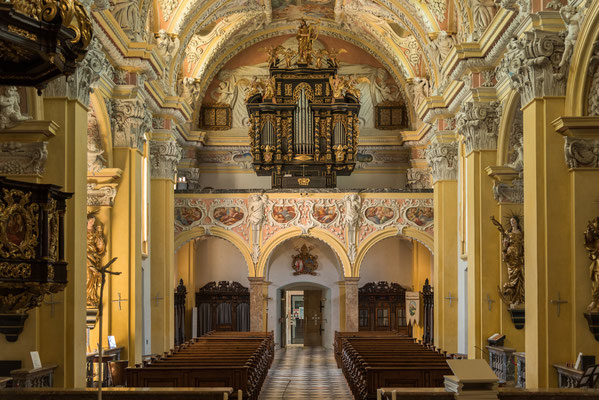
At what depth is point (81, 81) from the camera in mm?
13109

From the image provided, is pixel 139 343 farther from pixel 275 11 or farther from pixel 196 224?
pixel 275 11

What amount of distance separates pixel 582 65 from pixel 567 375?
409 cm

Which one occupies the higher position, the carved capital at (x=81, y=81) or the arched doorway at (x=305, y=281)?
the carved capital at (x=81, y=81)

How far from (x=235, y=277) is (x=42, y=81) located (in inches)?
881

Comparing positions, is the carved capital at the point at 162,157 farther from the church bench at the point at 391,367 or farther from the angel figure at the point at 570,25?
the angel figure at the point at 570,25

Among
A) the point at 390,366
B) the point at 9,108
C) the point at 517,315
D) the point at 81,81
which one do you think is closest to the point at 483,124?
the point at 517,315

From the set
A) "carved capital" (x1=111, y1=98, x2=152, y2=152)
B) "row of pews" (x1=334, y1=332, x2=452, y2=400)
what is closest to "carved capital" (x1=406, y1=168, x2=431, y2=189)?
"row of pews" (x1=334, y1=332, x2=452, y2=400)

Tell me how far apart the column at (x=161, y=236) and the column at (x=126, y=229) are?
441 centimetres

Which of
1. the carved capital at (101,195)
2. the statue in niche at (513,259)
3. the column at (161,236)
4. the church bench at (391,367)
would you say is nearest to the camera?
the church bench at (391,367)

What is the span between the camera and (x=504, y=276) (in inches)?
672

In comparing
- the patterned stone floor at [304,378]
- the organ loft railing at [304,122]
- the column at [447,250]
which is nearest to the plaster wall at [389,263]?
the patterned stone floor at [304,378]

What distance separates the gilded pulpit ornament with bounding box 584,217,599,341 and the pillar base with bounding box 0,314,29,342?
7671 millimetres

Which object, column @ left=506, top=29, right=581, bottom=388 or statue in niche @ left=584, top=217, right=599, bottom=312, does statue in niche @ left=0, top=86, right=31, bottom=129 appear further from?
statue in niche @ left=584, top=217, right=599, bottom=312

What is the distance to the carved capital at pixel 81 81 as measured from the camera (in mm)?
12711
